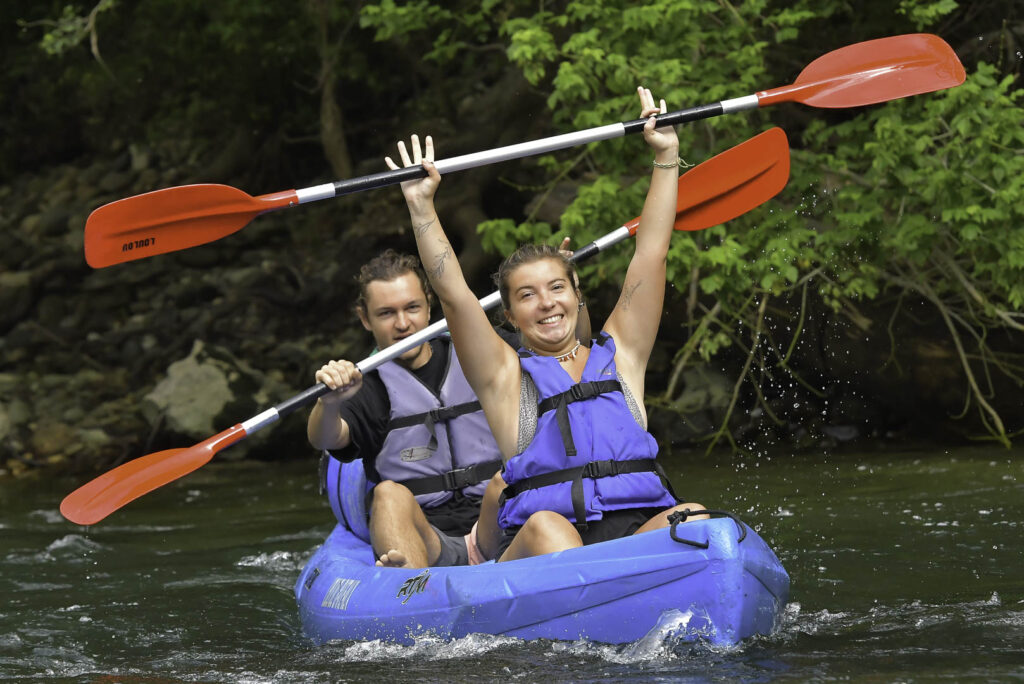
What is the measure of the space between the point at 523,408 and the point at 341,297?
6.47 m

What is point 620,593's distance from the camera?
2.66 meters

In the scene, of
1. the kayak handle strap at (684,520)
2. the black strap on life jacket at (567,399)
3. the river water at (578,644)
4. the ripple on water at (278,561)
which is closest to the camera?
the kayak handle strap at (684,520)

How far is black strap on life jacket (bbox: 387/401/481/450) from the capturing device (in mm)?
3641

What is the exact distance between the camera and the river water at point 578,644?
2.71 metres

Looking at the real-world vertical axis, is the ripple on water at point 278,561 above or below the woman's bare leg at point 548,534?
below

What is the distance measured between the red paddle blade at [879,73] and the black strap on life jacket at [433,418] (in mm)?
1294

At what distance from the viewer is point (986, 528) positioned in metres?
A: 4.36

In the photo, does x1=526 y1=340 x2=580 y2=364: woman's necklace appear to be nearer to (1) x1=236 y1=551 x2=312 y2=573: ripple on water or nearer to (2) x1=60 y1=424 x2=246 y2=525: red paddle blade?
(2) x1=60 y1=424 x2=246 y2=525: red paddle blade

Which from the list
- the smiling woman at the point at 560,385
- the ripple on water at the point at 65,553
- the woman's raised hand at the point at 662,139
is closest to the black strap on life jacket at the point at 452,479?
the smiling woman at the point at 560,385

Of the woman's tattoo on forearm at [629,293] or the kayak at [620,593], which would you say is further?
the woman's tattoo on forearm at [629,293]

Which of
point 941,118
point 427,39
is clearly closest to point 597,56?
point 941,118

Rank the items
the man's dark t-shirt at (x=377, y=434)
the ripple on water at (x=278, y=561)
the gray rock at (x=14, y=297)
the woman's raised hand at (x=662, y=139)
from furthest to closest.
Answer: the gray rock at (x=14, y=297)
the ripple on water at (x=278, y=561)
the man's dark t-shirt at (x=377, y=434)
the woman's raised hand at (x=662, y=139)

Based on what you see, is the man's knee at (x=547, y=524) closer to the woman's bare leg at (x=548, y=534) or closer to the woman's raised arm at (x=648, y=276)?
the woman's bare leg at (x=548, y=534)

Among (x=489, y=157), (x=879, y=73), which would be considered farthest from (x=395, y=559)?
(x=879, y=73)
